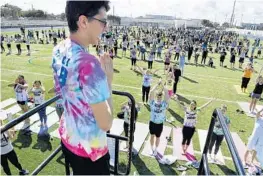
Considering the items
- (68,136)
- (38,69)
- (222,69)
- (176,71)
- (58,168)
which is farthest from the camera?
(222,69)

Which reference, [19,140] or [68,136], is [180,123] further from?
[68,136]

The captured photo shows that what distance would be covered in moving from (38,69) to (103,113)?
17806 millimetres

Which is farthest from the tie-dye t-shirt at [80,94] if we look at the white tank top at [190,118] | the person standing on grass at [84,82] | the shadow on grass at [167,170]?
the white tank top at [190,118]

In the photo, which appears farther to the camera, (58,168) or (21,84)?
(21,84)

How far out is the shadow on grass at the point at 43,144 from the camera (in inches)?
292

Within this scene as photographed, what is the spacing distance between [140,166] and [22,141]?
12.9 ft

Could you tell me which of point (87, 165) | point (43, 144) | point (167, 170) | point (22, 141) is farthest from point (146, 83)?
point (87, 165)

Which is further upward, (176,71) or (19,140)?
(176,71)

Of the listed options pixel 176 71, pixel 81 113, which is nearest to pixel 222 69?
pixel 176 71

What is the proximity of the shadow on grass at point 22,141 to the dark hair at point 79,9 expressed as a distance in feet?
22.6

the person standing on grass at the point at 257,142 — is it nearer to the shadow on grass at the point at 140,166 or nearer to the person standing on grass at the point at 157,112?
the person standing on grass at the point at 157,112

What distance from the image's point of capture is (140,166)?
6855 millimetres

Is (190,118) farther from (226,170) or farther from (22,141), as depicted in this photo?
(22,141)

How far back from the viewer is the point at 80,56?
156cm
